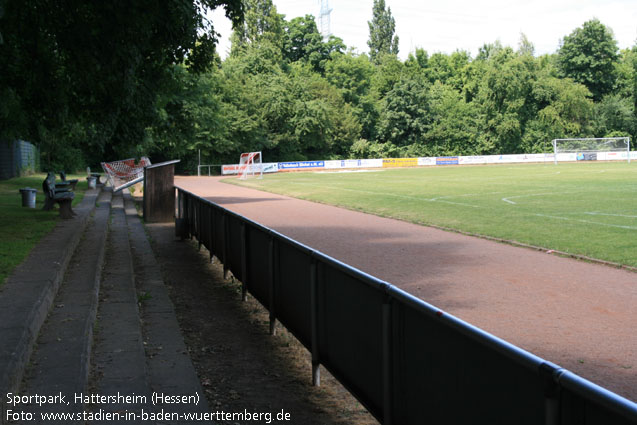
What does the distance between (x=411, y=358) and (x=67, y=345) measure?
342 centimetres

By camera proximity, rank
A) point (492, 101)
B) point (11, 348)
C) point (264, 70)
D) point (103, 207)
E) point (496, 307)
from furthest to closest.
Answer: point (492, 101) → point (264, 70) → point (103, 207) → point (496, 307) → point (11, 348)

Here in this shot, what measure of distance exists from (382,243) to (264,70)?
64.3 m

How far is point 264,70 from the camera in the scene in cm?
7462

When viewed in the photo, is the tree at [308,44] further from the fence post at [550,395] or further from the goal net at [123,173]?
the fence post at [550,395]

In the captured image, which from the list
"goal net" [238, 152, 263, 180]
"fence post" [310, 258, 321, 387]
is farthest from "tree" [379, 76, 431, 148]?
"fence post" [310, 258, 321, 387]

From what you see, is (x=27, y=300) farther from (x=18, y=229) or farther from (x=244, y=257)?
(x=18, y=229)

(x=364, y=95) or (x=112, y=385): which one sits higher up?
(x=364, y=95)

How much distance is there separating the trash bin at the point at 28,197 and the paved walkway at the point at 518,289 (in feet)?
26.9

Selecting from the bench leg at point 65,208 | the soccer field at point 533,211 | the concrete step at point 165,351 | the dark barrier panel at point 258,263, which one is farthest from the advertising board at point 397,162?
the dark barrier panel at point 258,263

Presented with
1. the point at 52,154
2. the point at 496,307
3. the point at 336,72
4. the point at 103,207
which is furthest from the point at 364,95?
the point at 496,307

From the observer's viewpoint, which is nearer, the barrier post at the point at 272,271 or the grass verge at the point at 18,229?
the barrier post at the point at 272,271

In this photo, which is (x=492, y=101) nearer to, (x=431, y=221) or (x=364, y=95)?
(x=364, y=95)

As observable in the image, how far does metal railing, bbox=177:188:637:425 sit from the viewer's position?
7.22 feet

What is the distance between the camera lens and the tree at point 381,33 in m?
123
